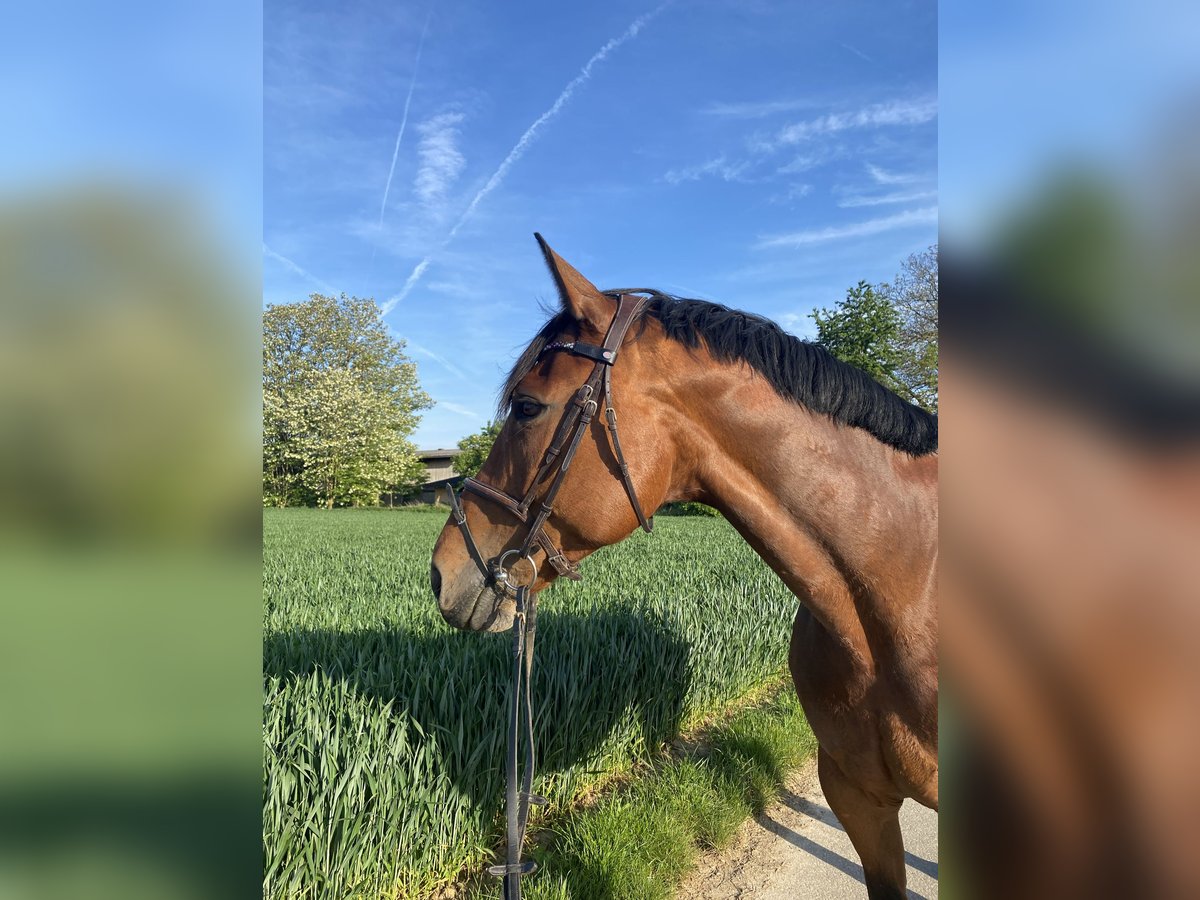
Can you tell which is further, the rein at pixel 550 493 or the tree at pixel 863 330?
the tree at pixel 863 330

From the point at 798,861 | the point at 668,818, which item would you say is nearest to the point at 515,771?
the point at 668,818

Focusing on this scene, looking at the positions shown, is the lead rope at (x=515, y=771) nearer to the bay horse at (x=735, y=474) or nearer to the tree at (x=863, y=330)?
the bay horse at (x=735, y=474)

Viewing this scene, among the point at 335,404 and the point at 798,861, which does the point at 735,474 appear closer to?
the point at 798,861

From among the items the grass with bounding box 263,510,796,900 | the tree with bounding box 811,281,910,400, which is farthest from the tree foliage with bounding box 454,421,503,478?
the grass with bounding box 263,510,796,900

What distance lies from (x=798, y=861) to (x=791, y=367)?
3.19 m

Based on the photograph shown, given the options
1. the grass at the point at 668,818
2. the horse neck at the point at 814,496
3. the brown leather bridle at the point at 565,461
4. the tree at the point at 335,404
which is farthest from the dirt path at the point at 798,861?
the tree at the point at 335,404

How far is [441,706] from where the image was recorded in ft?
11.6

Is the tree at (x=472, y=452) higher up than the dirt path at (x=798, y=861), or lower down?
higher up

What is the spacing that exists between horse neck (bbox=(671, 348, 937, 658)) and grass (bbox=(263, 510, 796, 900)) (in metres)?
2.09

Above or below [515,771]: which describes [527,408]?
above

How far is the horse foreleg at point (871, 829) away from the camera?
2.63 metres
